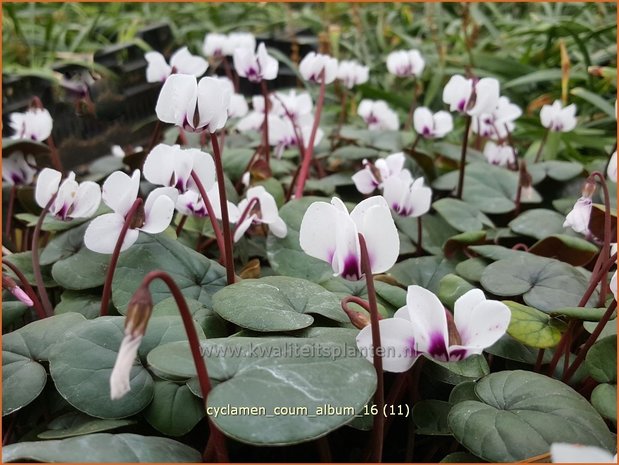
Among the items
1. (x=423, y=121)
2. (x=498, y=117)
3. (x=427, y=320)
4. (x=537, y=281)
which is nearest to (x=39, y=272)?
(x=427, y=320)

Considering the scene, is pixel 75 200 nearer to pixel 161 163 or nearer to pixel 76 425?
pixel 161 163

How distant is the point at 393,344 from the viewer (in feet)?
2.04

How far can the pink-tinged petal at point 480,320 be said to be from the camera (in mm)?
601

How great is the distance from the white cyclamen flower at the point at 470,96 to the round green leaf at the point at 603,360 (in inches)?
20.9

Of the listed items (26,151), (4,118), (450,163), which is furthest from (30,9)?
(450,163)

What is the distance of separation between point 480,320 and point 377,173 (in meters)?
0.50

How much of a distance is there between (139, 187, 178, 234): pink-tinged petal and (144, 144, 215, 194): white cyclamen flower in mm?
16

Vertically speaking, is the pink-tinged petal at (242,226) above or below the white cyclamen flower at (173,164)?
below

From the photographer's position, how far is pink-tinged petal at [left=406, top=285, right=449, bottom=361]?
1.97ft

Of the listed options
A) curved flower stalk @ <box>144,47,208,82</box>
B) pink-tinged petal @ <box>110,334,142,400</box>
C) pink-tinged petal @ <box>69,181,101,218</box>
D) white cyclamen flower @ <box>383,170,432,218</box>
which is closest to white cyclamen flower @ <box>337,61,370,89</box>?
curved flower stalk @ <box>144,47,208,82</box>

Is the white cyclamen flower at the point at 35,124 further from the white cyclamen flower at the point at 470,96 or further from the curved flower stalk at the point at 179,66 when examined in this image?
the white cyclamen flower at the point at 470,96

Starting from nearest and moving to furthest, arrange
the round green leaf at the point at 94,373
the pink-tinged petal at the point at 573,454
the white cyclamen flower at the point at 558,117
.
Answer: the pink-tinged petal at the point at 573,454
the round green leaf at the point at 94,373
the white cyclamen flower at the point at 558,117

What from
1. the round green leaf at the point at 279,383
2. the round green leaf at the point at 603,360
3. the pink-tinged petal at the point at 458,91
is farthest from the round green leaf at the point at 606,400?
the pink-tinged petal at the point at 458,91

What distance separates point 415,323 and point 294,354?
12 centimetres
